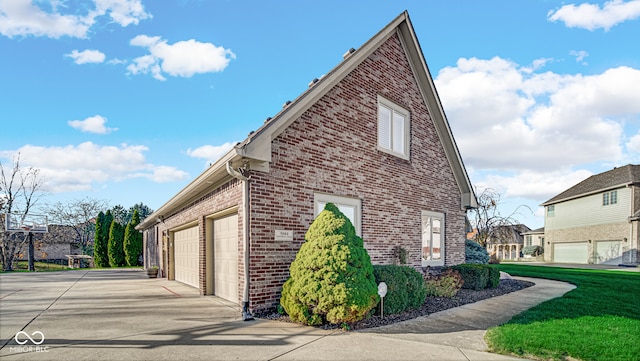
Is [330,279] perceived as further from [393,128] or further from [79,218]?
[79,218]

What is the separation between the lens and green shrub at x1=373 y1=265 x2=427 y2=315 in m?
7.58

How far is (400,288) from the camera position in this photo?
7.79 metres

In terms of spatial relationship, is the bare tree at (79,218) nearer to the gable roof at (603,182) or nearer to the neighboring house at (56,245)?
the neighboring house at (56,245)

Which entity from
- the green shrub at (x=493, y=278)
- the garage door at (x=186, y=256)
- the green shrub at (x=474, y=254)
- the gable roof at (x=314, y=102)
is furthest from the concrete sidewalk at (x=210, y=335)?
the green shrub at (x=474, y=254)

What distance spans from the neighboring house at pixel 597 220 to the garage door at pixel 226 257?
31.6 metres

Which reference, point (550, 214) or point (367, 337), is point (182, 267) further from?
point (550, 214)

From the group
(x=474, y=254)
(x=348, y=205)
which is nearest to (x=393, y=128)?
(x=348, y=205)

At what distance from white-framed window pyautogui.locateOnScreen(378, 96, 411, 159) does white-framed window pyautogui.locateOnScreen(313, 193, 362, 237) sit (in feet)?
6.67

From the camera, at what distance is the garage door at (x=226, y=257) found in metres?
8.91

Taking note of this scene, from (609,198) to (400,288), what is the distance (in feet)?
108

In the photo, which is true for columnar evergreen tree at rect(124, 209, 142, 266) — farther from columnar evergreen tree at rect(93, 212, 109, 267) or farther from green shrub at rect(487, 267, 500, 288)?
green shrub at rect(487, 267, 500, 288)

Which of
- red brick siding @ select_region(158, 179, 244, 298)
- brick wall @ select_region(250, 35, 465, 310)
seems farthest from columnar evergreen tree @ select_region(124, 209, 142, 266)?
brick wall @ select_region(250, 35, 465, 310)

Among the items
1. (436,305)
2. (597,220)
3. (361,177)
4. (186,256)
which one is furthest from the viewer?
(597,220)

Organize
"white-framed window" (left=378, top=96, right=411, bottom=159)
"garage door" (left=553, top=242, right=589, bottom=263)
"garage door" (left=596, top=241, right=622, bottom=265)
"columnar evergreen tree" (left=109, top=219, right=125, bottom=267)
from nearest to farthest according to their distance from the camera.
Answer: "white-framed window" (left=378, top=96, right=411, bottom=159) → "garage door" (left=596, top=241, right=622, bottom=265) → "columnar evergreen tree" (left=109, top=219, right=125, bottom=267) → "garage door" (left=553, top=242, right=589, bottom=263)
